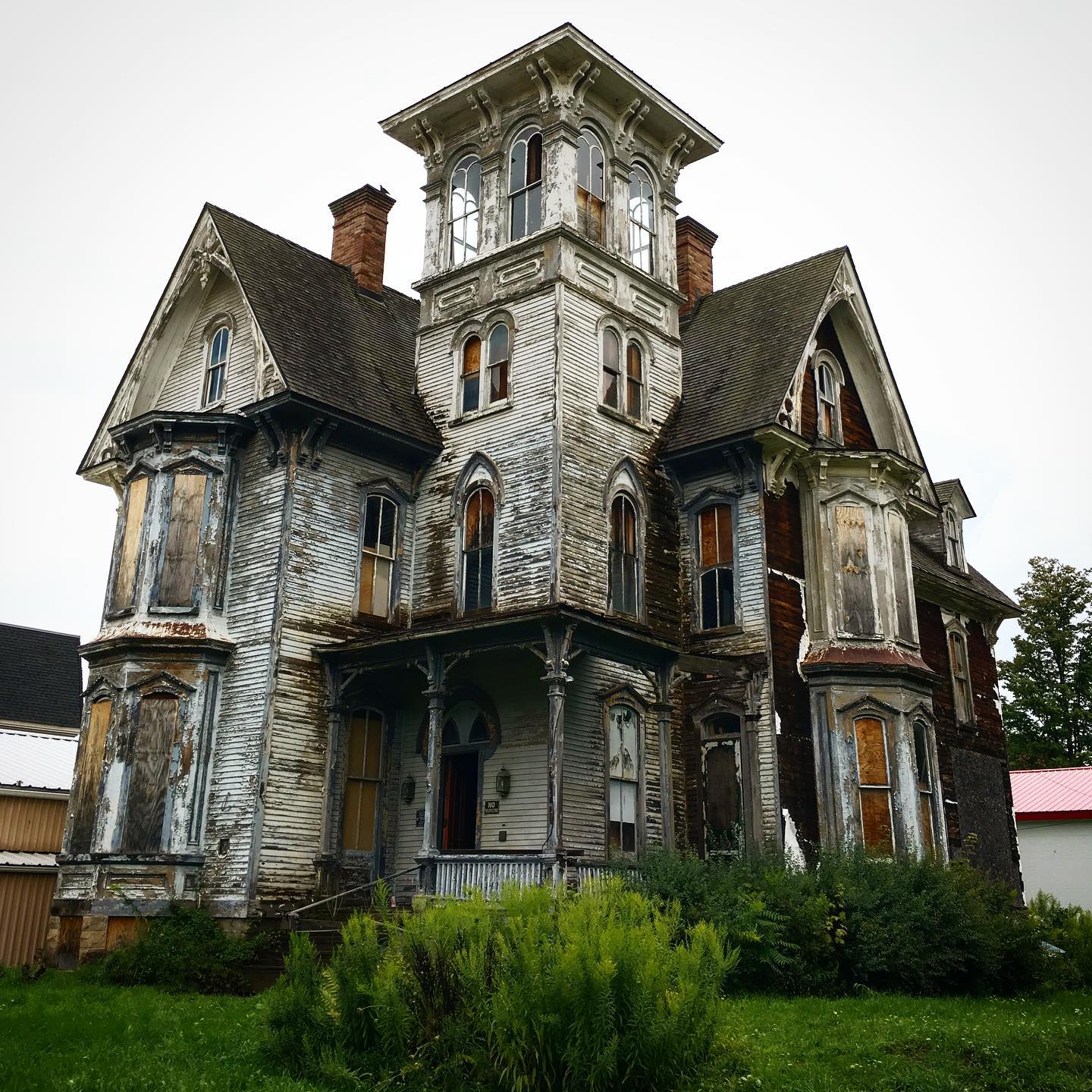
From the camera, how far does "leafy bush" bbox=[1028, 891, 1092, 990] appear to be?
15.8 metres

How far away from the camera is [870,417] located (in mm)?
23422

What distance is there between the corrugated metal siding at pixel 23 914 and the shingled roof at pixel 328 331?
10407mm

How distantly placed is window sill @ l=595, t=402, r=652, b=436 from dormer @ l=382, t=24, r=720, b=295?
2.92 m

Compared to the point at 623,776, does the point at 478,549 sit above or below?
above

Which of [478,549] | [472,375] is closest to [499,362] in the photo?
[472,375]

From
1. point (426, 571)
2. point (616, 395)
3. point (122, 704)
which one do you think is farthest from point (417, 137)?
point (122, 704)

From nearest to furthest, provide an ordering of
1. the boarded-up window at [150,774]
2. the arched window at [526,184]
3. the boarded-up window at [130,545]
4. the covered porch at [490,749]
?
1. the covered porch at [490,749]
2. the boarded-up window at [150,774]
3. the boarded-up window at [130,545]
4. the arched window at [526,184]

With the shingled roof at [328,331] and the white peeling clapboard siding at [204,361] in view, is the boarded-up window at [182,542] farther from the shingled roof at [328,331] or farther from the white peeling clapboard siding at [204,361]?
the shingled roof at [328,331]

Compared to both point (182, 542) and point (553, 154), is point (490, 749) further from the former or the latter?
point (553, 154)

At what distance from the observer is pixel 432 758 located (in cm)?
1683

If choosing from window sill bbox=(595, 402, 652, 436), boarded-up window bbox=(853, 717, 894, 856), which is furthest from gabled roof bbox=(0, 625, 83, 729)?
boarded-up window bbox=(853, 717, 894, 856)

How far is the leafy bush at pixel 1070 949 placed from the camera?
15.8 m

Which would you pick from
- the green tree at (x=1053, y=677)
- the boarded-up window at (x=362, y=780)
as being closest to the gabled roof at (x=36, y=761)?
the boarded-up window at (x=362, y=780)

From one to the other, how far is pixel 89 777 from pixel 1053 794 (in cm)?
2436
